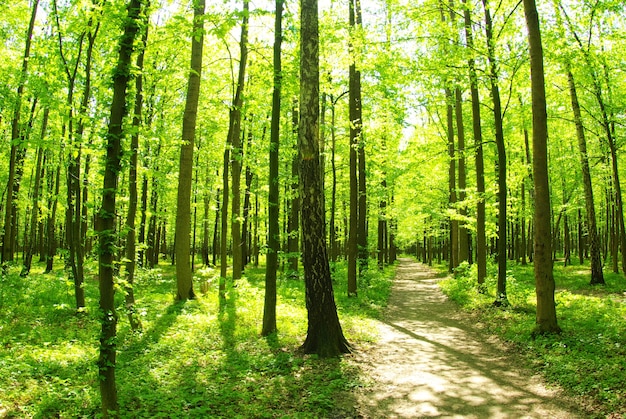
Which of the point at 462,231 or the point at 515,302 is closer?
the point at 515,302

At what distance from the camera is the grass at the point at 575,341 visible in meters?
5.43

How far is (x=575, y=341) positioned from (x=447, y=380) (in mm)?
2987

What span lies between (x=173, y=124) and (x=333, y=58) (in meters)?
11.2

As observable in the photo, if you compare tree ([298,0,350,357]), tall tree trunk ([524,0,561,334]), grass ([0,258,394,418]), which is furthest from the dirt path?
tall tree trunk ([524,0,561,334])

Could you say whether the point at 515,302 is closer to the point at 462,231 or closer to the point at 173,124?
the point at 462,231

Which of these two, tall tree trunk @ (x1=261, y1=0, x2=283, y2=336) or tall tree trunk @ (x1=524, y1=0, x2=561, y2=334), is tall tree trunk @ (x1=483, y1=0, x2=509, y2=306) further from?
tall tree trunk @ (x1=261, y1=0, x2=283, y2=336)

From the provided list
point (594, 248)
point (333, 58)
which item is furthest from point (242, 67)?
point (594, 248)

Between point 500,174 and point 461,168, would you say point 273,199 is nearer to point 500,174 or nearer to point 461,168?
point 500,174

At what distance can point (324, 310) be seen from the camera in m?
7.77

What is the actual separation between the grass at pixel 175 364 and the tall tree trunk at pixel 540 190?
150 inches

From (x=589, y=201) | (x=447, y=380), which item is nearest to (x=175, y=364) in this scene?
(x=447, y=380)

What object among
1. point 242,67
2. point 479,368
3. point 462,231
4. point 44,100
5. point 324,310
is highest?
point 242,67

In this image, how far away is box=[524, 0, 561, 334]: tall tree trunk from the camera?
8.18 metres

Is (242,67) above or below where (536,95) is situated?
above
